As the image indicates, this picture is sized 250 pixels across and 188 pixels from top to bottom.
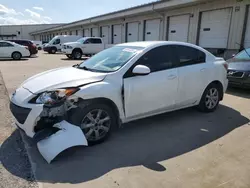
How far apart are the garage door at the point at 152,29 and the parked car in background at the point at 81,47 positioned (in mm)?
4445

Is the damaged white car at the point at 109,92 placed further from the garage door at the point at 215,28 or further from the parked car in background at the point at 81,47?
the parked car in background at the point at 81,47

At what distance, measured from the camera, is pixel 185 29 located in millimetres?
16828

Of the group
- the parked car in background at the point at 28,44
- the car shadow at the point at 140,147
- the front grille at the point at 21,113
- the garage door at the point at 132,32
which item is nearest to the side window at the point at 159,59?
the car shadow at the point at 140,147

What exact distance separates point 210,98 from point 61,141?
3.54 meters

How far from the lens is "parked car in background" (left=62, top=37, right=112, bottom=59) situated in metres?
20.2

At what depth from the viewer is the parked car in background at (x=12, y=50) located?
59.9 feet

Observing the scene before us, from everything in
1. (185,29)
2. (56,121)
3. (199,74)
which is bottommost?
Answer: (56,121)

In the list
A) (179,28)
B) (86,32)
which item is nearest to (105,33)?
(86,32)

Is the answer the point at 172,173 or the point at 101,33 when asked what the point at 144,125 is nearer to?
the point at 172,173

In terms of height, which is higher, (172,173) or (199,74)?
(199,74)

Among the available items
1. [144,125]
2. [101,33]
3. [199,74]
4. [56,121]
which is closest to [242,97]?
[199,74]

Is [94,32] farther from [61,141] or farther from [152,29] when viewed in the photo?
[61,141]

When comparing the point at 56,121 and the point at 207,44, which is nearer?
the point at 56,121

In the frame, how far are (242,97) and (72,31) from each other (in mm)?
40361
